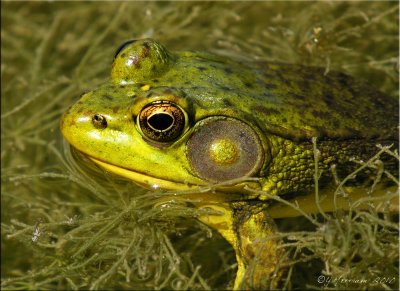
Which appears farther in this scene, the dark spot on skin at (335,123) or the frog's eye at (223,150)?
the dark spot on skin at (335,123)

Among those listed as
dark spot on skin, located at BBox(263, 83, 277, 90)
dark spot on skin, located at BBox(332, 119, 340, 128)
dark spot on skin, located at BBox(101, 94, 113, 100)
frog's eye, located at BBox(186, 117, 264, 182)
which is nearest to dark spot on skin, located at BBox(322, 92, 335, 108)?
dark spot on skin, located at BBox(332, 119, 340, 128)

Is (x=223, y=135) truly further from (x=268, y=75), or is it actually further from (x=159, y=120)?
(x=268, y=75)

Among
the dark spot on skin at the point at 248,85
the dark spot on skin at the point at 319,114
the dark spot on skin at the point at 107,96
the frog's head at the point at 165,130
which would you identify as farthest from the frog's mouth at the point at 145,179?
the dark spot on skin at the point at 319,114

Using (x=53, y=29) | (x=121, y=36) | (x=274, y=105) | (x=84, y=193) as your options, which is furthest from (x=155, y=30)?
(x=274, y=105)

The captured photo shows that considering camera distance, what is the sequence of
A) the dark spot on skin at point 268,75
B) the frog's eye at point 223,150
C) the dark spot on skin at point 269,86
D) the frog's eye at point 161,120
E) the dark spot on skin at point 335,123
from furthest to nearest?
1. the dark spot on skin at point 268,75
2. the dark spot on skin at point 269,86
3. the dark spot on skin at point 335,123
4. the frog's eye at point 223,150
5. the frog's eye at point 161,120

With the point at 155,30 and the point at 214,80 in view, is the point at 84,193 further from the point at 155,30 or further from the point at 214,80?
the point at 155,30

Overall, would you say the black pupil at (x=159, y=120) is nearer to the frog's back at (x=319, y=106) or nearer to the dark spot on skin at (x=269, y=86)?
the frog's back at (x=319, y=106)

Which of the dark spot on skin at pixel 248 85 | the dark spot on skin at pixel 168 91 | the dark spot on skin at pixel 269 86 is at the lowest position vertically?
the dark spot on skin at pixel 168 91

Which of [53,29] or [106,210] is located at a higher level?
[53,29]
